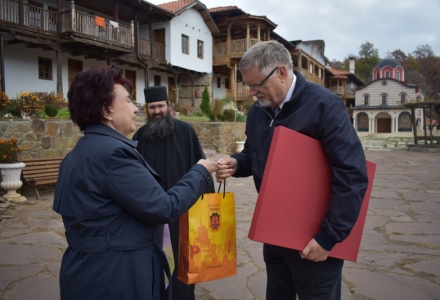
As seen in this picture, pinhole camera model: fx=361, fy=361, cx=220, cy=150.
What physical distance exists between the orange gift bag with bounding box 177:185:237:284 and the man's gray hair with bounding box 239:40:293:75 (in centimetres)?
79

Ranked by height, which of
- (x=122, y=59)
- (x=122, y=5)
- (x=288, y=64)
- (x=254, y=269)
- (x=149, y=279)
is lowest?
(x=254, y=269)

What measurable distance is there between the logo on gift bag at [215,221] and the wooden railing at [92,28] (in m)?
14.6

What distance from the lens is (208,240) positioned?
2152 millimetres

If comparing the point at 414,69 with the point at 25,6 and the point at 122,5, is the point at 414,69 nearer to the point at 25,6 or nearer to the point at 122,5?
the point at 122,5

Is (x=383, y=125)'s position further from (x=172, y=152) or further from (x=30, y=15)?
(x=172, y=152)

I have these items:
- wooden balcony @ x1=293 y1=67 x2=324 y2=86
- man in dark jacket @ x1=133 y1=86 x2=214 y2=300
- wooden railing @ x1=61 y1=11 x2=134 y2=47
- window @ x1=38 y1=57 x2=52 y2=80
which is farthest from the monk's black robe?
wooden balcony @ x1=293 y1=67 x2=324 y2=86

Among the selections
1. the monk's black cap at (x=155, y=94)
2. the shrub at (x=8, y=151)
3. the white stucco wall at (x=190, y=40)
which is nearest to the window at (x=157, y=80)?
the white stucco wall at (x=190, y=40)

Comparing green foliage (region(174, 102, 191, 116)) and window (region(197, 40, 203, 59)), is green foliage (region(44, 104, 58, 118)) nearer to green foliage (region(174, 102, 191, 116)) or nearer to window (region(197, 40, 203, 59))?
green foliage (region(174, 102, 191, 116))

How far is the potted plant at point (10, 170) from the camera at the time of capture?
7090mm

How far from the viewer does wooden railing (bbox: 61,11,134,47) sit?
1480 centimetres

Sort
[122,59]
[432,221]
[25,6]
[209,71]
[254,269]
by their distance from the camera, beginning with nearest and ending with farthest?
[254,269] → [432,221] → [25,6] → [122,59] → [209,71]

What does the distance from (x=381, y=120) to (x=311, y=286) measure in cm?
4627

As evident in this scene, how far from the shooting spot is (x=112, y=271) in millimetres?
1589

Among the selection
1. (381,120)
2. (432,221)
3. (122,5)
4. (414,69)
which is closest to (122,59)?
(122,5)
